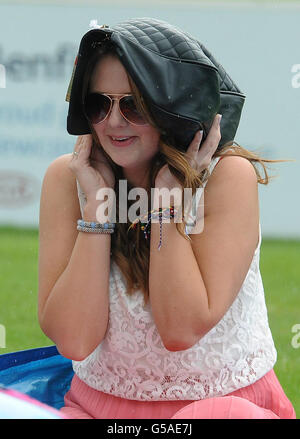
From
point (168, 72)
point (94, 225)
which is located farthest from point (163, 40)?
point (94, 225)

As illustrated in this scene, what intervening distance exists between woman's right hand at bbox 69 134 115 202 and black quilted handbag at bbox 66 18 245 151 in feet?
0.70

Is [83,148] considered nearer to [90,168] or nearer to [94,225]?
[90,168]

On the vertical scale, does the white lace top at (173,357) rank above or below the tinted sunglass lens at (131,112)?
below

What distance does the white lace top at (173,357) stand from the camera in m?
2.21

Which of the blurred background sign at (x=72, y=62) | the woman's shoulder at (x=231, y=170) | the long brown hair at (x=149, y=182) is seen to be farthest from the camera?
the blurred background sign at (x=72, y=62)

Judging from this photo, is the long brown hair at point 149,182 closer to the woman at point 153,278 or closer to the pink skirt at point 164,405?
the woman at point 153,278

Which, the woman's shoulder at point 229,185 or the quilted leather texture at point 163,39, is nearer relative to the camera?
the quilted leather texture at point 163,39

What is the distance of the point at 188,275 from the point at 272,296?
14.9 feet

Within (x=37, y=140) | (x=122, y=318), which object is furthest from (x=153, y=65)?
(x=37, y=140)

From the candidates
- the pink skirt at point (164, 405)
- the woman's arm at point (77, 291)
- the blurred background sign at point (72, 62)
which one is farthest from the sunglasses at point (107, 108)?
the blurred background sign at point (72, 62)

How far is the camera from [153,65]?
2.03 meters

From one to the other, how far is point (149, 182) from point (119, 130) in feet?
0.78

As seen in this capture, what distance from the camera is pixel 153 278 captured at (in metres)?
2.15

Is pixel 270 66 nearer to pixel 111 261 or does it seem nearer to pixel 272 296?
pixel 272 296
